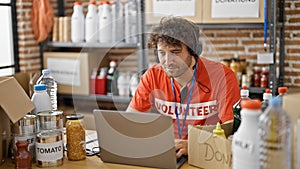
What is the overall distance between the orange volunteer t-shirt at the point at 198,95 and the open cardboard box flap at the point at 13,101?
705mm

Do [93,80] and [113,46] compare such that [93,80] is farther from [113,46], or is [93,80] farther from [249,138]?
[249,138]

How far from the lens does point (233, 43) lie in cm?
371

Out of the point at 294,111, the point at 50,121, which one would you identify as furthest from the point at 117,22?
the point at 294,111

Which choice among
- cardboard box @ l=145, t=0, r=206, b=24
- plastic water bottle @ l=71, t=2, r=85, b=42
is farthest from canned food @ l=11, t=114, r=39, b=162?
plastic water bottle @ l=71, t=2, r=85, b=42

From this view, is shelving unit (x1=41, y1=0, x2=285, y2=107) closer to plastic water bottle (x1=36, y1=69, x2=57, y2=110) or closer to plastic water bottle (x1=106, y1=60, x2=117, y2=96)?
plastic water bottle (x1=106, y1=60, x2=117, y2=96)

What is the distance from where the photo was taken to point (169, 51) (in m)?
2.26

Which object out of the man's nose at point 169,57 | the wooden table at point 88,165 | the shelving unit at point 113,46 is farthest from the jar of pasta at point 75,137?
the shelving unit at point 113,46

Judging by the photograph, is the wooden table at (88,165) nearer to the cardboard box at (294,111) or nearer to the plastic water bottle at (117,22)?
the cardboard box at (294,111)

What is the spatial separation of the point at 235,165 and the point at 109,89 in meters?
2.62

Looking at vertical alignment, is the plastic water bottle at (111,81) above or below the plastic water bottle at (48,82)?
below

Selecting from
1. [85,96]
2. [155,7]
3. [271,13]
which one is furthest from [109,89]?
[271,13]

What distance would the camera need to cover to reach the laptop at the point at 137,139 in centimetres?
174

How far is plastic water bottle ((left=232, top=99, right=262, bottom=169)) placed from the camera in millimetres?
1338

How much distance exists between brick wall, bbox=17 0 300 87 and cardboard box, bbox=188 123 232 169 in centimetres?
135
